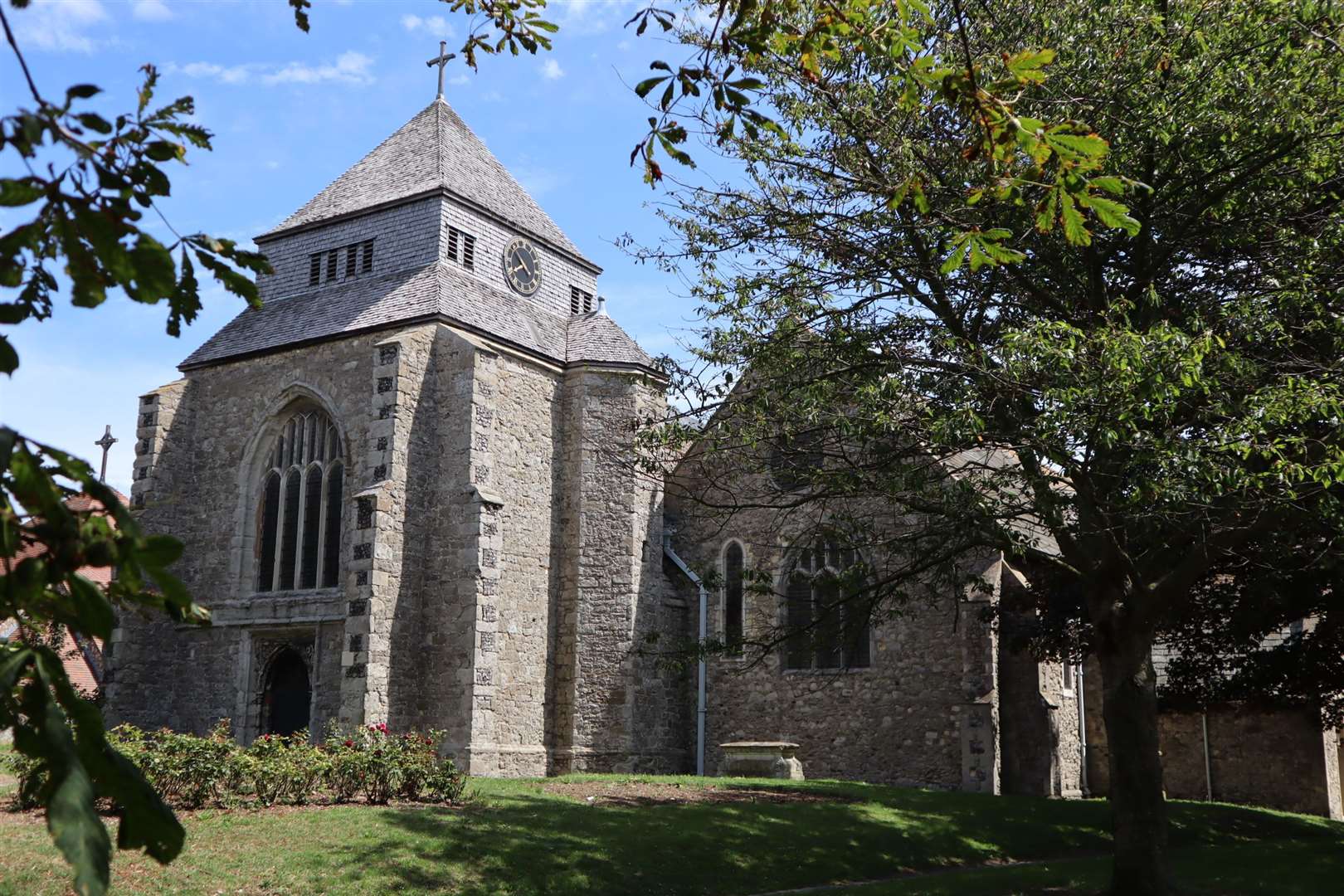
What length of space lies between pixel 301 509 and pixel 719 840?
516 inches

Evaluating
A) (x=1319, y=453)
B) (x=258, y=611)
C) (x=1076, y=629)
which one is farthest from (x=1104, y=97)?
(x=258, y=611)

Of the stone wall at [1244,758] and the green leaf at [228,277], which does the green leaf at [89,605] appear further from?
the stone wall at [1244,758]

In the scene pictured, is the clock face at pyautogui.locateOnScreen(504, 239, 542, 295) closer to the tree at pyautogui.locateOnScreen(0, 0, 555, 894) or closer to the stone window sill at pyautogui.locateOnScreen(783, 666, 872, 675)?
the stone window sill at pyautogui.locateOnScreen(783, 666, 872, 675)

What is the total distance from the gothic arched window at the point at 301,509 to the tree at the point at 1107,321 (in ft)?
36.9

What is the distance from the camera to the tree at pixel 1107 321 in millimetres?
9945

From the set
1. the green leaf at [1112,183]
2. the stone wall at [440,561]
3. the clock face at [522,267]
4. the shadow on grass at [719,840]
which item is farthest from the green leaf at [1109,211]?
the clock face at [522,267]

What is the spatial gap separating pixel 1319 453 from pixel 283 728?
62.4 feet

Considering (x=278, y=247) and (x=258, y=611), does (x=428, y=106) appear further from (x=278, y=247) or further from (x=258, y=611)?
(x=258, y=611)

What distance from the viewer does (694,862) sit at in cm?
1268

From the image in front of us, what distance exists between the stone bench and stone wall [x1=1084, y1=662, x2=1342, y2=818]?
32.2ft

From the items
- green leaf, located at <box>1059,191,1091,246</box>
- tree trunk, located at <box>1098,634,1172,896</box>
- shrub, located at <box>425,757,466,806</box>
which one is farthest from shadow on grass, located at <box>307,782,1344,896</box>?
green leaf, located at <box>1059,191,1091,246</box>

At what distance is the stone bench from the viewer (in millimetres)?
20609

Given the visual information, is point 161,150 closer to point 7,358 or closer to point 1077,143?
point 7,358

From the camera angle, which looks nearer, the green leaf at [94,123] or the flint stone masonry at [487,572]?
the green leaf at [94,123]
